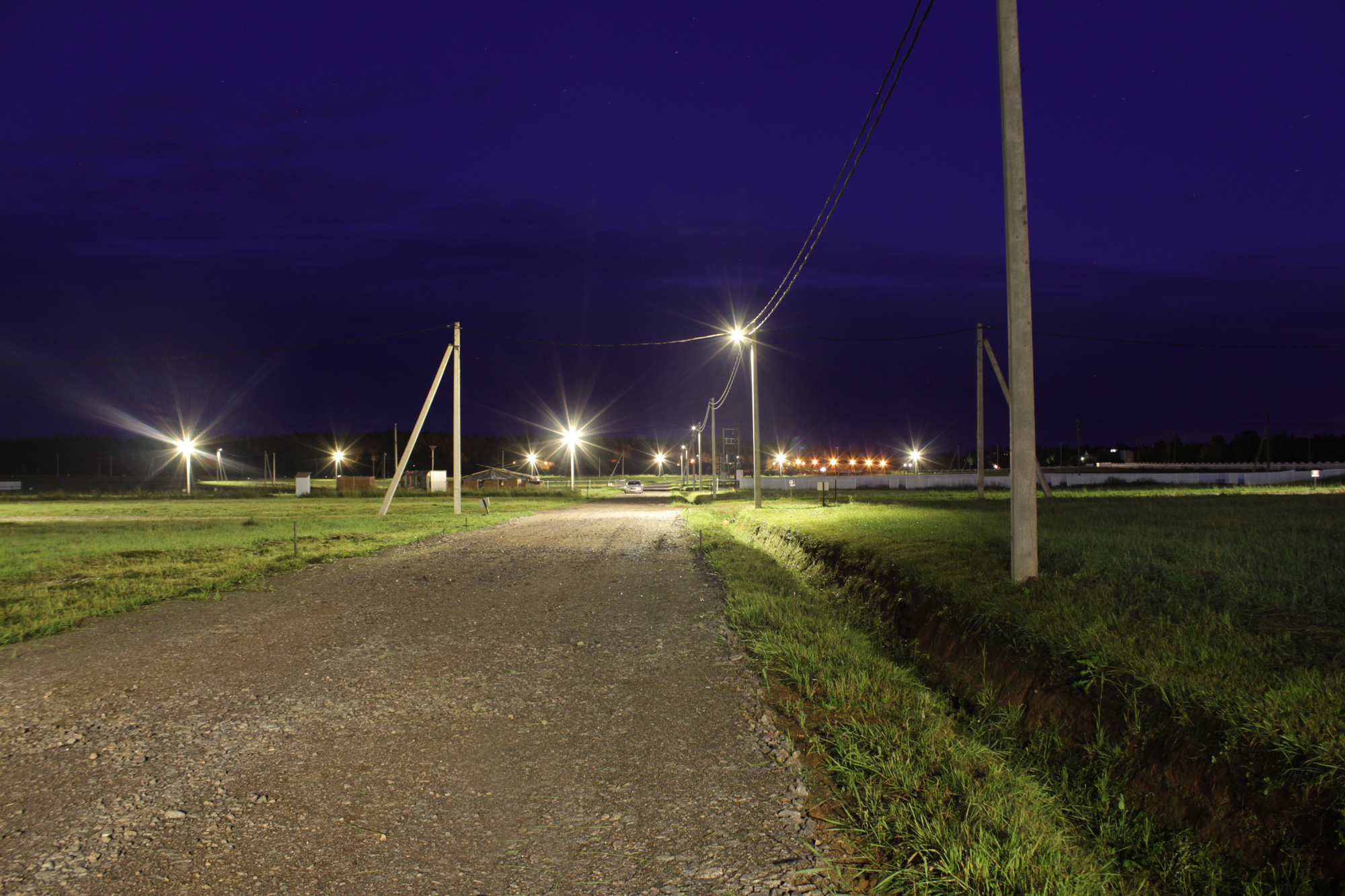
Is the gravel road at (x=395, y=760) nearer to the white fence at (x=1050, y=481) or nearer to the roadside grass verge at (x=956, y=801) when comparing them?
the roadside grass verge at (x=956, y=801)

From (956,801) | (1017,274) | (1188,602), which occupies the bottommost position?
(956,801)

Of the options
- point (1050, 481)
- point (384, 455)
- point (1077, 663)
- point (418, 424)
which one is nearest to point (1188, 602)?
point (1077, 663)

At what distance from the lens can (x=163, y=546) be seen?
17328 millimetres

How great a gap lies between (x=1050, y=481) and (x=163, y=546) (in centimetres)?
5423

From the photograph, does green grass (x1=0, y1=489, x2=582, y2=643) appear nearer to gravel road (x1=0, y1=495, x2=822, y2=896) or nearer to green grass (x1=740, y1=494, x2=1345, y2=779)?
gravel road (x1=0, y1=495, x2=822, y2=896)

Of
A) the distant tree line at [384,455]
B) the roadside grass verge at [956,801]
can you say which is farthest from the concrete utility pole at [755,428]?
the distant tree line at [384,455]

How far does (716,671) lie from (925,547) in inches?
283

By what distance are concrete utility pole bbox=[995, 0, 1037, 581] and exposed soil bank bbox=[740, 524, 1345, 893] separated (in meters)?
1.44

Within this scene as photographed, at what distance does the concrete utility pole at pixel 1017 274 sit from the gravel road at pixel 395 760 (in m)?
3.79

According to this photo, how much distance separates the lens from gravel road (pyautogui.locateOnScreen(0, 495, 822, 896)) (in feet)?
10.3

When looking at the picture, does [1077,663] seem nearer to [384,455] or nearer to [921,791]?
[921,791]

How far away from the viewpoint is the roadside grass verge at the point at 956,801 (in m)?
3.12

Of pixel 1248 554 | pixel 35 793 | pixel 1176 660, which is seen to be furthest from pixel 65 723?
pixel 1248 554

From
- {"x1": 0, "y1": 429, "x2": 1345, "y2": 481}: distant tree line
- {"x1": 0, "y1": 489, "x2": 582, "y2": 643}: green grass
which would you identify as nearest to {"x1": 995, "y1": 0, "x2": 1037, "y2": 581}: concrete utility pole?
{"x1": 0, "y1": 489, "x2": 582, "y2": 643}: green grass
